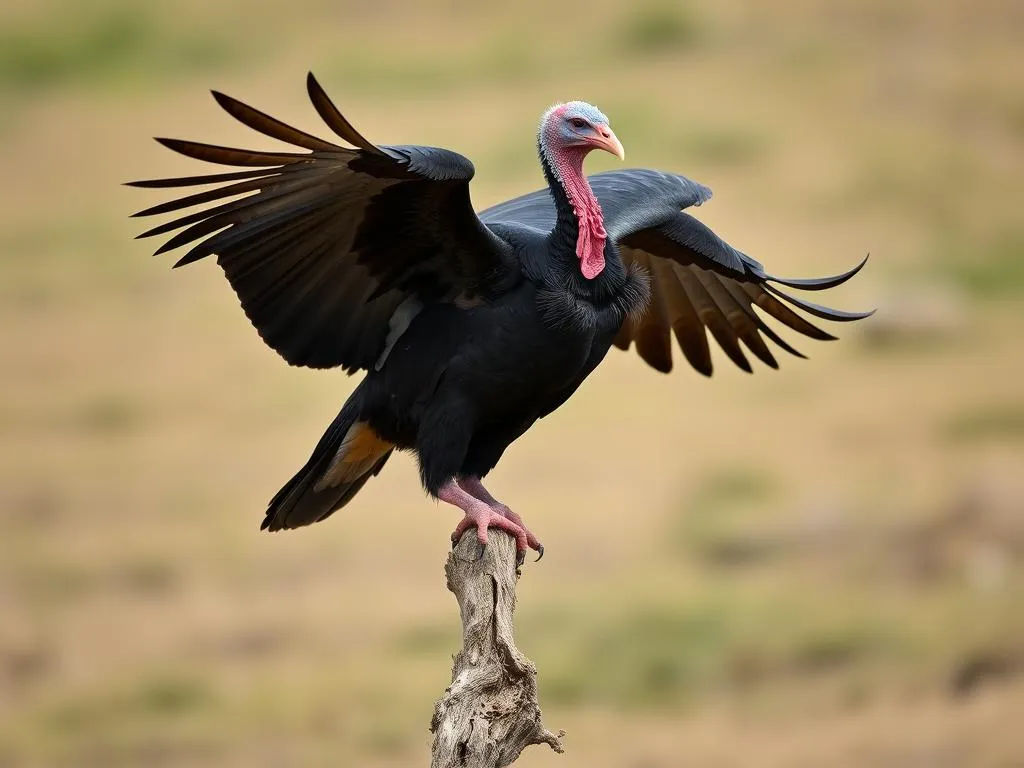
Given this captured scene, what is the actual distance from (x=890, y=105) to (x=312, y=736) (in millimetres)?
18490

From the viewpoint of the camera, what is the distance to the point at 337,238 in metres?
7.57

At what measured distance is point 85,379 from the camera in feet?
75.9

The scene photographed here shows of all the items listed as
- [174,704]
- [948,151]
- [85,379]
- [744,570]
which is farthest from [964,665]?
[948,151]

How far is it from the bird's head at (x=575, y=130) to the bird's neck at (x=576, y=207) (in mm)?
17

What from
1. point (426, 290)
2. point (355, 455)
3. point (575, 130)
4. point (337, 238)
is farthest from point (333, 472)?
point (575, 130)

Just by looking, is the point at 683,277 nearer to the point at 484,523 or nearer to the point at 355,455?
the point at 355,455

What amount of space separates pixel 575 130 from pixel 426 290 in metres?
0.84

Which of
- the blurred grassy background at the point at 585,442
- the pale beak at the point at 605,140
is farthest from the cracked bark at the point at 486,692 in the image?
the blurred grassy background at the point at 585,442

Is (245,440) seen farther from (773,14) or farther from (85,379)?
(773,14)

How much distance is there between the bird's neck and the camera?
7590mm

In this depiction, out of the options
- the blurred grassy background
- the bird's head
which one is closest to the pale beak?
the bird's head

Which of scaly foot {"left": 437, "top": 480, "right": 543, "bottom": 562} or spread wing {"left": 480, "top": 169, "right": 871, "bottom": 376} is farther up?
spread wing {"left": 480, "top": 169, "right": 871, "bottom": 376}

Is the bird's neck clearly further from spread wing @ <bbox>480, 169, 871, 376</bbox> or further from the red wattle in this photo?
spread wing @ <bbox>480, 169, 871, 376</bbox>

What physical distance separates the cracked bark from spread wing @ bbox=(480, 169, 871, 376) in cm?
172
